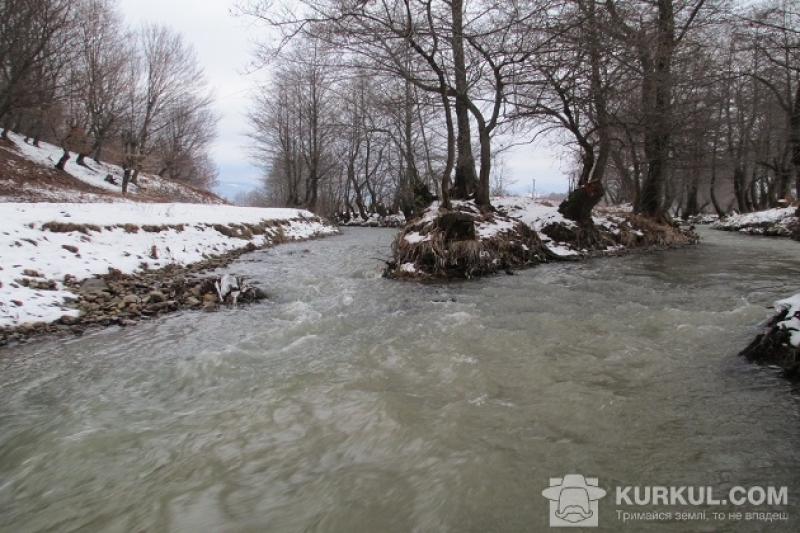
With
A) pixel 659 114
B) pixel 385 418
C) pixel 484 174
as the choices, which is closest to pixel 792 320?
pixel 385 418

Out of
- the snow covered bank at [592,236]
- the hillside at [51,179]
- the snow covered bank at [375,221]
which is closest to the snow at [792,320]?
the snow covered bank at [592,236]

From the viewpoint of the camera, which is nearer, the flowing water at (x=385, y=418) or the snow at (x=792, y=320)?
the flowing water at (x=385, y=418)

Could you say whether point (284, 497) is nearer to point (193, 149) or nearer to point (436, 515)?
point (436, 515)

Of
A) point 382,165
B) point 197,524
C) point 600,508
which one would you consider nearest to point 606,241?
point 600,508

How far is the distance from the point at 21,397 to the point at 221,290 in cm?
326

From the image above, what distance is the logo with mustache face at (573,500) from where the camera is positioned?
1918 mm

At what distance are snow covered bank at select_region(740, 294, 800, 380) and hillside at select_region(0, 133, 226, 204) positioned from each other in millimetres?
19822

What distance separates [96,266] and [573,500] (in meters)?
7.85

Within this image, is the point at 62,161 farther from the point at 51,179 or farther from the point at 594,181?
the point at 594,181

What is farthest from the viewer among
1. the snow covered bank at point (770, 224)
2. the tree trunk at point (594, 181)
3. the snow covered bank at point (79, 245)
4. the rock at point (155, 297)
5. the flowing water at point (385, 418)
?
the snow covered bank at point (770, 224)

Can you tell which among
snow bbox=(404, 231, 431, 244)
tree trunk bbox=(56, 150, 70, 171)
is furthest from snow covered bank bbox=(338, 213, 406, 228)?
snow bbox=(404, 231, 431, 244)

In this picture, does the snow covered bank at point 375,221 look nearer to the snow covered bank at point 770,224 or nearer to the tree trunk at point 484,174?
the tree trunk at point 484,174

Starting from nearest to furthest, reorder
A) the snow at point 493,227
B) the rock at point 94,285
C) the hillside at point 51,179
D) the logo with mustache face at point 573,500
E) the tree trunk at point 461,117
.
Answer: the logo with mustache face at point 573,500 < the rock at point 94,285 < the snow at point 493,227 < the tree trunk at point 461,117 < the hillside at point 51,179

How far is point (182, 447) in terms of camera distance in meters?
2.66
